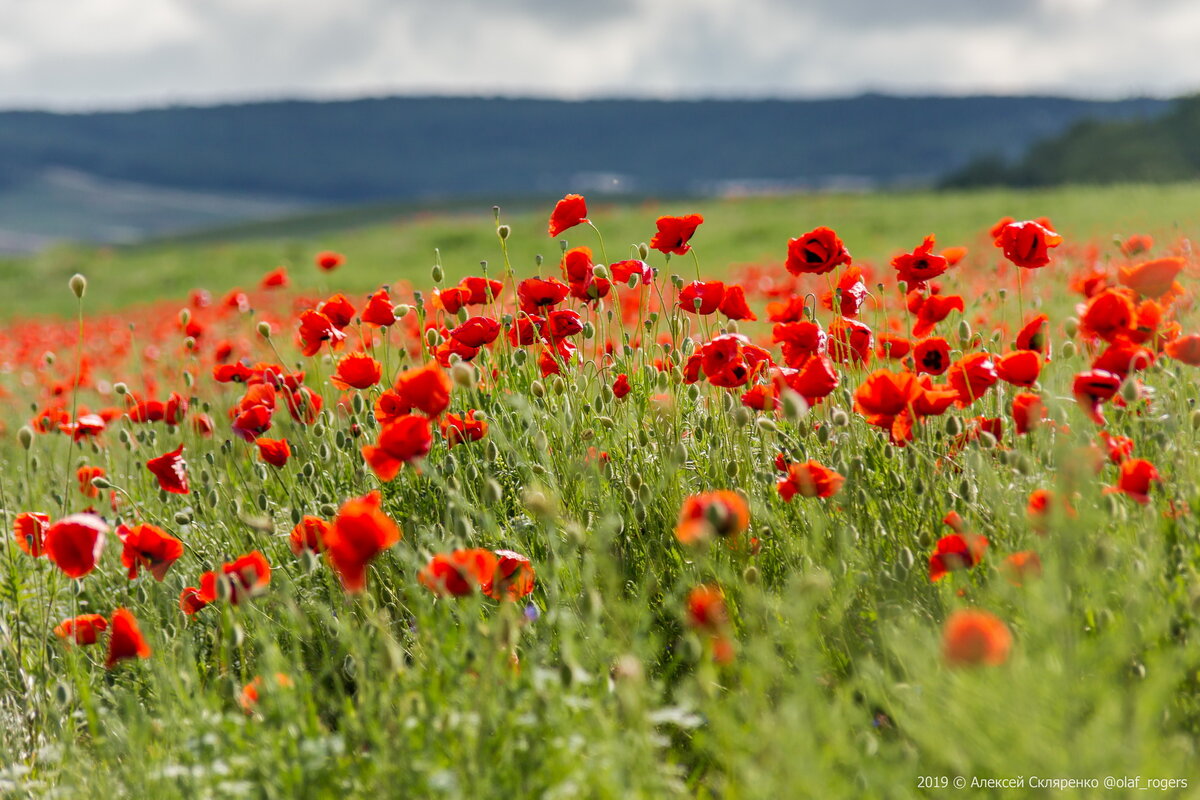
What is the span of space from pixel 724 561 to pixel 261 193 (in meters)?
95.9

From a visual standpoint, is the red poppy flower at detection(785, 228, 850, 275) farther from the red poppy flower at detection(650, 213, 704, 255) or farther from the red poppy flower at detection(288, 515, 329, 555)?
the red poppy flower at detection(288, 515, 329, 555)

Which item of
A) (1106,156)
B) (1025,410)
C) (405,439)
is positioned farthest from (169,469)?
(1106,156)

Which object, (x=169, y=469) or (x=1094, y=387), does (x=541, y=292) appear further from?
(x=1094, y=387)

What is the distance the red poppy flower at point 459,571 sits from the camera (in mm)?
1532

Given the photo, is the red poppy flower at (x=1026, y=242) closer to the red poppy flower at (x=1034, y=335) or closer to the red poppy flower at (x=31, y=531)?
the red poppy flower at (x=1034, y=335)

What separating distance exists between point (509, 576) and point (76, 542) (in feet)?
2.54

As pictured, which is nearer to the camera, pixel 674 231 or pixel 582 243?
pixel 674 231

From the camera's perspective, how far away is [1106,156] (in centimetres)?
3259

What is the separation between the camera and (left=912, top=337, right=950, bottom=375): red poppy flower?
2174 mm

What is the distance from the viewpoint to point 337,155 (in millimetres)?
96812

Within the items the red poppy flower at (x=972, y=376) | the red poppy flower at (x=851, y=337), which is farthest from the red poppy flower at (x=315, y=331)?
the red poppy flower at (x=972, y=376)

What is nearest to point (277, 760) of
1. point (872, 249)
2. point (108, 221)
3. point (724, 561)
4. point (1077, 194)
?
point (724, 561)

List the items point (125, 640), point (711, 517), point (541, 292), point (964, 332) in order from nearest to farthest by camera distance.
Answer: point (711, 517), point (125, 640), point (964, 332), point (541, 292)

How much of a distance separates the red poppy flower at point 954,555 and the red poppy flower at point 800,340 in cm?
61
